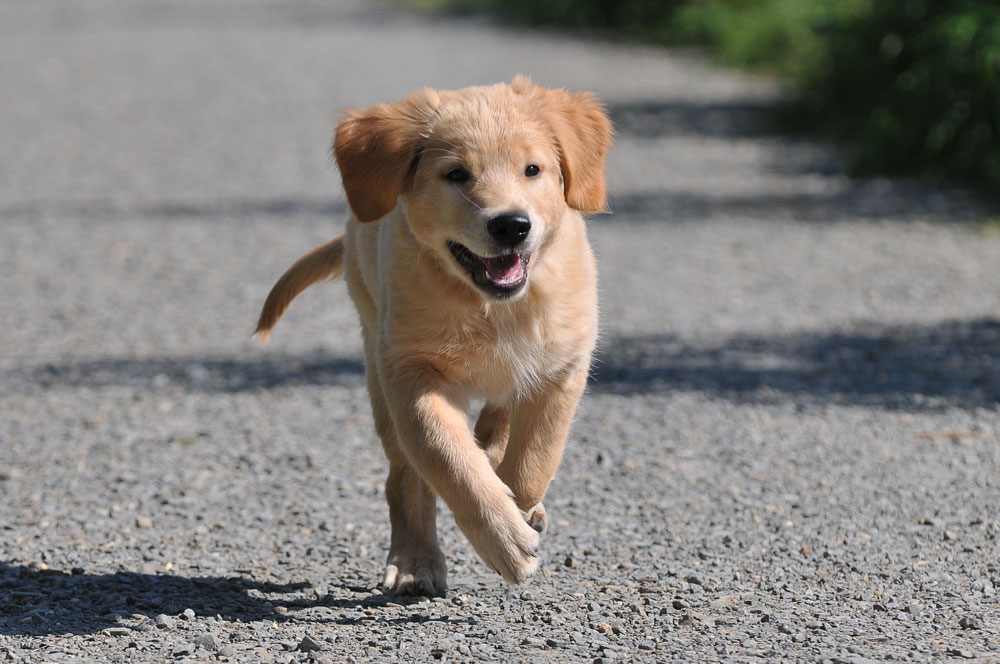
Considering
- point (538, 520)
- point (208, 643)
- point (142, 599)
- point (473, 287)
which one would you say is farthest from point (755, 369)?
point (208, 643)

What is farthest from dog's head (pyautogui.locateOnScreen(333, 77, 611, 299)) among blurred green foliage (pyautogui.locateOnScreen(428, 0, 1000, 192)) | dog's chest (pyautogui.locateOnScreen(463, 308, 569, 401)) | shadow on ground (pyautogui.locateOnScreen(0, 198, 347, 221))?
blurred green foliage (pyautogui.locateOnScreen(428, 0, 1000, 192))

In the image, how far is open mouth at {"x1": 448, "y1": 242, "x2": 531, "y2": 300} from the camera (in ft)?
12.0

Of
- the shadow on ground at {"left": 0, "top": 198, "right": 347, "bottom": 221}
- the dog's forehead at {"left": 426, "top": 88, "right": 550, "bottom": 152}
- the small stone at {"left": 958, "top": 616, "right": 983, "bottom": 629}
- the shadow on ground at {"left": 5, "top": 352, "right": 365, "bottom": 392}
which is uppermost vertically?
the dog's forehead at {"left": 426, "top": 88, "right": 550, "bottom": 152}

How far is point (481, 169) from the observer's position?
12.3 feet

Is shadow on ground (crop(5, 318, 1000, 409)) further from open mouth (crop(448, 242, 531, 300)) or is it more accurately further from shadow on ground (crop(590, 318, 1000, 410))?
open mouth (crop(448, 242, 531, 300))

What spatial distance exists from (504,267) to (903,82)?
26.7 feet

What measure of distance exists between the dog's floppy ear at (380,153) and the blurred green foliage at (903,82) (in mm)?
7004

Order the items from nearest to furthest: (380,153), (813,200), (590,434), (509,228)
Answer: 1. (509,228)
2. (380,153)
3. (590,434)
4. (813,200)

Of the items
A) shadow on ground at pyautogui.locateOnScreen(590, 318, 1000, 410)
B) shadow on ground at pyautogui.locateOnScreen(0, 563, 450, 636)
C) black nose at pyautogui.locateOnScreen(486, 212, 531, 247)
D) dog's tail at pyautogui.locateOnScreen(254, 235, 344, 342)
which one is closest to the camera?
black nose at pyautogui.locateOnScreen(486, 212, 531, 247)

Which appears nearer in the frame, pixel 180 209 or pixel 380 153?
pixel 380 153

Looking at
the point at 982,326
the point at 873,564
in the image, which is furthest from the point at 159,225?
the point at 873,564

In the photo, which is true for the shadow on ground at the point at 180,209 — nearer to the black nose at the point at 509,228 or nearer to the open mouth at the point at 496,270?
the open mouth at the point at 496,270

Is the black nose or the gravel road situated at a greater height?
the black nose

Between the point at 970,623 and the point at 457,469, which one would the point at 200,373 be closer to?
the point at 457,469
